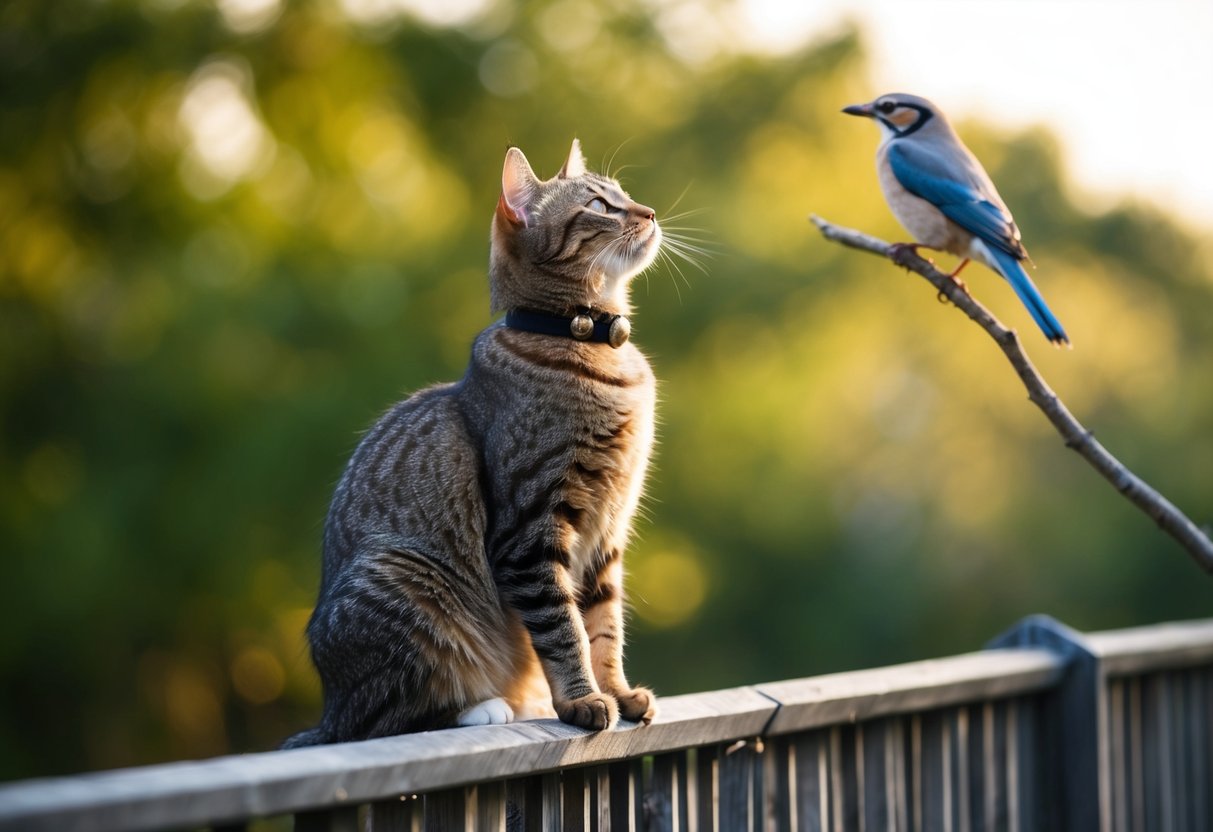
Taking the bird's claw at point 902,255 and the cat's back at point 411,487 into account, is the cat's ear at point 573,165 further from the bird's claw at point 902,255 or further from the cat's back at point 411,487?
the bird's claw at point 902,255

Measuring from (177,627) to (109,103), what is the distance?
4340mm

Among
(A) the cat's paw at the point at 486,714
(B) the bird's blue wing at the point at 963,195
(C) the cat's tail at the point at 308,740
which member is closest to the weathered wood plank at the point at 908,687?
(A) the cat's paw at the point at 486,714

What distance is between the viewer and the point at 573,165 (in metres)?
2.71

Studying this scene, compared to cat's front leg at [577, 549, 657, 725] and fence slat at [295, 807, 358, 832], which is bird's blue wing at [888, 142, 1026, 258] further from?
fence slat at [295, 807, 358, 832]

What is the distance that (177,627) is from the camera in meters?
10.0

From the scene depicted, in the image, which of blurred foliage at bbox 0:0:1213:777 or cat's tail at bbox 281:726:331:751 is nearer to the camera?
cat's tail at bbox 281:726:331:751

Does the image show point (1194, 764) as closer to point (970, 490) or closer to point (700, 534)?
point (700, 534)

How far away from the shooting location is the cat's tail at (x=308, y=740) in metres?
2.09

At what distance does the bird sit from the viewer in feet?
8.82

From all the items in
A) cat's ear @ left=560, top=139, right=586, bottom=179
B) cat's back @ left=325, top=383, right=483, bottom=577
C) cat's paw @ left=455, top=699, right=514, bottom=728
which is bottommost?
cat's paw @ left=455, top=699, right=514, bottom=728

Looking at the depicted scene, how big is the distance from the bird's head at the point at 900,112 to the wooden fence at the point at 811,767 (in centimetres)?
122

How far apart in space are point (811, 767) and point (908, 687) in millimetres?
256

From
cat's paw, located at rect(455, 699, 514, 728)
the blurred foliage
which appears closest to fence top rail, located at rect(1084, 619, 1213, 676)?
cat's paw, located at rect(455, 699, 514, 728)

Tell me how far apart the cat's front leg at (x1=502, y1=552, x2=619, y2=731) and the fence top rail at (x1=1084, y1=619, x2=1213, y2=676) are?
51.5 inches
